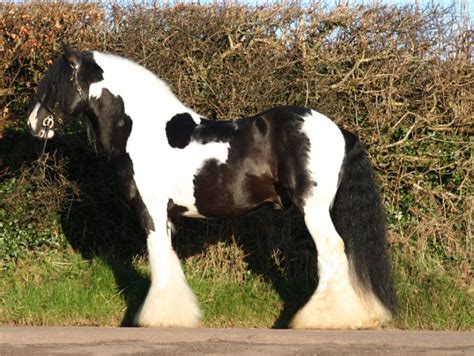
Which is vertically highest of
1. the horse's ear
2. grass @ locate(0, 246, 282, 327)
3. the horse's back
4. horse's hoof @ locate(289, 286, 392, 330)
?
the horse's ear

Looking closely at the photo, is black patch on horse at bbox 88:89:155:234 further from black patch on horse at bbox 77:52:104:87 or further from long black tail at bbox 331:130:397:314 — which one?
long black tail at bbox 331:130:397:314

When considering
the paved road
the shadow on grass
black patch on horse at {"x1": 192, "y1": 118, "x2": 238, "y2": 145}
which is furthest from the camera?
the shadow on grass

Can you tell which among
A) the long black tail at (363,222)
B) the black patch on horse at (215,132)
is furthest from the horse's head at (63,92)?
the long black tail at (363,222)

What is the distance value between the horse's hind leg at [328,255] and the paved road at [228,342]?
1.16 ft

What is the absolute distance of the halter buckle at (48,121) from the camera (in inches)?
345

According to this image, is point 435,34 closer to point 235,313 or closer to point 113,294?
point 235,313

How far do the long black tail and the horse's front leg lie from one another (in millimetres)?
1485

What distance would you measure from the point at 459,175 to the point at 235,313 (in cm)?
279

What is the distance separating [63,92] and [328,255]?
9.32 ft

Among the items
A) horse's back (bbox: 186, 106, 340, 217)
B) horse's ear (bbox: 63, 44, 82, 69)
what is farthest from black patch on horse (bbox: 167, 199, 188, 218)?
horse's ear (bbox: 63, 44, 82, 69)

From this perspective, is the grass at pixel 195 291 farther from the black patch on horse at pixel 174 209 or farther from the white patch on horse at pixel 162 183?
the black patch on horse at pixel 174 209

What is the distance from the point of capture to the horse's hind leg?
808 cm

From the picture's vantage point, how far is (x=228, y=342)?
6.85m

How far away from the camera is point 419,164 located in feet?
32.2
